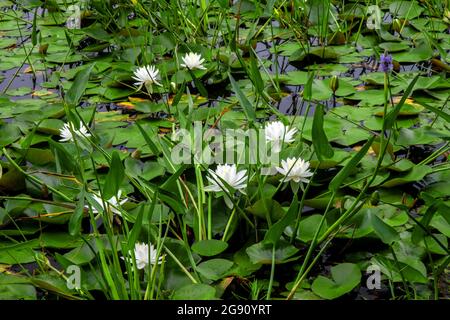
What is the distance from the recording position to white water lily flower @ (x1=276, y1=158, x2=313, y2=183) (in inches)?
58.7

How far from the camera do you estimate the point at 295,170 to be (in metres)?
1.49

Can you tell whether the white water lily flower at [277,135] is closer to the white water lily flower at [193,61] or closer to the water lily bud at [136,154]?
the water lily bud at [136,154]

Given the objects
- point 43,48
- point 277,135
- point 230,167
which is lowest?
point 230,167

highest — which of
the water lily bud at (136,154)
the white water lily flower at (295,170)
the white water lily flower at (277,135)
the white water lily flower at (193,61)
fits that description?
the white water lily flower at (193,61)

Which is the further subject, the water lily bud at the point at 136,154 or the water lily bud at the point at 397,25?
the water lily bud at the point at 397,25

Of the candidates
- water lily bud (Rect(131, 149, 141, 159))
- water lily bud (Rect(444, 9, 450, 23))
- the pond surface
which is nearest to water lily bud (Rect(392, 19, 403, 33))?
the pond surface

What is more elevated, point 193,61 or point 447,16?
point 447,16

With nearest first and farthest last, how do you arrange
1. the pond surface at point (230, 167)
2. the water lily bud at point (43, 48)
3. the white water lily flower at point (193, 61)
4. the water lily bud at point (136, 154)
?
1. the pond surface at point (230, 167)
2. the water lily bud at point (136, 154)
3. the white water lily flower at point (193, 61)
4. the water lily bud at point (43, 48)

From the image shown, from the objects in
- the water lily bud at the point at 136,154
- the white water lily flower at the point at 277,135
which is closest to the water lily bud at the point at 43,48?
the water lily bud at the point at 136,154

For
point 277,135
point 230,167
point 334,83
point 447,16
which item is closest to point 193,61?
point 334,83

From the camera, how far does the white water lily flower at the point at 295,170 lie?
1491 millimetres

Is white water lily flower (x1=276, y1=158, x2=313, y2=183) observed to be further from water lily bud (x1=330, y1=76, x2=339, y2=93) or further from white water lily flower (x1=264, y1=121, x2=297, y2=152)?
water lily bud (x1=330, y1=76, x2=339, y2=93)

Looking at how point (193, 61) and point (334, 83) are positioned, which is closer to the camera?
point (334, 83)

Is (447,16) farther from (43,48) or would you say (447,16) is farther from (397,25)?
(43,48)
